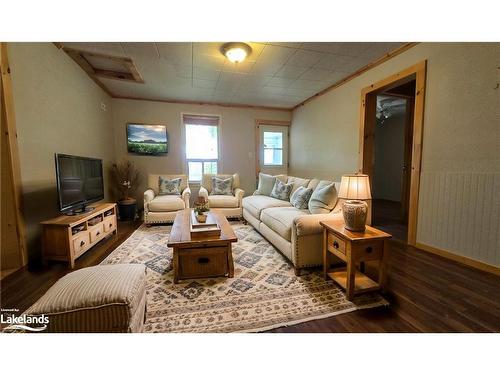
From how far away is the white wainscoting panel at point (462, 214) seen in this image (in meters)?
1.91

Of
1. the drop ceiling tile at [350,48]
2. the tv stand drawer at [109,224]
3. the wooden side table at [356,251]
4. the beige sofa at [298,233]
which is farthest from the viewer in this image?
the tv stand drawer at [109,224]

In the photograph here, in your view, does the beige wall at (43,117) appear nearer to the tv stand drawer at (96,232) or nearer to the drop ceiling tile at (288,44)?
the tv stand drawer at (96,232)

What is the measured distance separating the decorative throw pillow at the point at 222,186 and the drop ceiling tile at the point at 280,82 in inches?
76.6

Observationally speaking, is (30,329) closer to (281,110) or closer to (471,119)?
(471,119)

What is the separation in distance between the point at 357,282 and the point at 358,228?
1.48 feet

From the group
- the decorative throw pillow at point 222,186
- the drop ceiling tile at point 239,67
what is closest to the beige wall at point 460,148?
the drop ceiling tile at point 239,67

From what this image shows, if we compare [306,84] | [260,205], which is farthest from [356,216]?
[306,84]

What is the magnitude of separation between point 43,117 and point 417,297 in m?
3.96

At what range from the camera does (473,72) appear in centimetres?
201

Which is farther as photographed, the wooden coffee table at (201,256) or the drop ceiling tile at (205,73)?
the drop ceiling tile at (205,73)

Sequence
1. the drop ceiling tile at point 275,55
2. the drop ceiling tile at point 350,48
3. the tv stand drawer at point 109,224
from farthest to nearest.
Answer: the tv stand drawer at point 109,224 < the drop ceiling tile at point 275,55 < the drop ceiling tile at point 350,48

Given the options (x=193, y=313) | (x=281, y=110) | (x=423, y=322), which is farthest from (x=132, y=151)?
(x=423, y=322)

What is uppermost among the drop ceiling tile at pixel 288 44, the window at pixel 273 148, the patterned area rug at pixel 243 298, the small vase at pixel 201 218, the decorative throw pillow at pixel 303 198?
the drop ceiling tile at pixel 288 44

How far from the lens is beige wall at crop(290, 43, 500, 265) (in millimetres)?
1909
